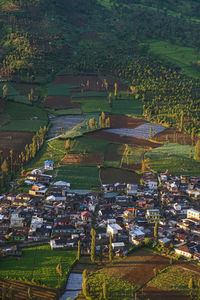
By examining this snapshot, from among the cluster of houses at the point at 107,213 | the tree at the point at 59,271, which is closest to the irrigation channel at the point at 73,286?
the tree at the point at 59,271

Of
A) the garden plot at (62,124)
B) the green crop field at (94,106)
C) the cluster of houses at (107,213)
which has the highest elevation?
the green crop field at (94,106)

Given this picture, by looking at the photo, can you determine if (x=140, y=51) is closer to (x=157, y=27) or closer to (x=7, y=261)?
(x=157, y=27)

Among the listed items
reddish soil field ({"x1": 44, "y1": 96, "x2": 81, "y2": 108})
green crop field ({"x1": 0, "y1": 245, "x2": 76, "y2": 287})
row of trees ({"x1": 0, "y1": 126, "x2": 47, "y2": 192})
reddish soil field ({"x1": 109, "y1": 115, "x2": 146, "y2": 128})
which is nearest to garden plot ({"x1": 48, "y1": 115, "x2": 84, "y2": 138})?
reddish soil field ({"x1": 109, "y1": 115, "x2": 146, "y2": 128})

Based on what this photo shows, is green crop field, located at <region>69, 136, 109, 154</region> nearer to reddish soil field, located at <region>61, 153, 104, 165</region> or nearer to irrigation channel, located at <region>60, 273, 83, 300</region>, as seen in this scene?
reddish soil field, located at <region>61, 153, 104, 165</region>

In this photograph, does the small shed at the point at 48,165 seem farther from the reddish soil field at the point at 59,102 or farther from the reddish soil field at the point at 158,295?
the reddish soil field at the point at 59,102

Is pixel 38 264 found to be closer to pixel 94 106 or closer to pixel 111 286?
pixel 111 286
